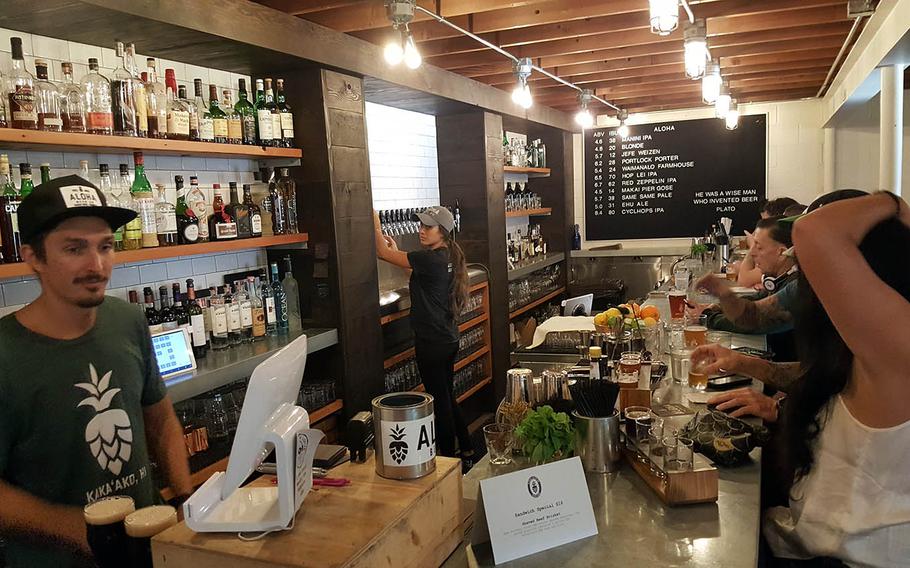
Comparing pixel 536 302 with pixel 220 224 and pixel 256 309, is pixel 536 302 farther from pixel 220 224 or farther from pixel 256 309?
pixel 220 224

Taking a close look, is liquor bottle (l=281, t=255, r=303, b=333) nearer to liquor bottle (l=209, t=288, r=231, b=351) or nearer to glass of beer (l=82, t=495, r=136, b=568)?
liquor bottle (l=209, t=288, r=231, b=351)

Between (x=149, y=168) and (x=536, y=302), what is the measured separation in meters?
5.15

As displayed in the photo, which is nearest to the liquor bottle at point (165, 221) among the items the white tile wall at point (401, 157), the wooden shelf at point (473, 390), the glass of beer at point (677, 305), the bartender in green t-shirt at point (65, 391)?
the bartender in green t-shirt at point (65, 391)

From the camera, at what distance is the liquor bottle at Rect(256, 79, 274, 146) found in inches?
145

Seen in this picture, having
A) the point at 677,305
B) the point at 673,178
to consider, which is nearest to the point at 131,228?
the point at 677,305

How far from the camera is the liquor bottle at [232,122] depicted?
3523 millimetres

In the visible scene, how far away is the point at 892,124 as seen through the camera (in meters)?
4.80

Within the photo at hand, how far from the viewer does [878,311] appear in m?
1.49

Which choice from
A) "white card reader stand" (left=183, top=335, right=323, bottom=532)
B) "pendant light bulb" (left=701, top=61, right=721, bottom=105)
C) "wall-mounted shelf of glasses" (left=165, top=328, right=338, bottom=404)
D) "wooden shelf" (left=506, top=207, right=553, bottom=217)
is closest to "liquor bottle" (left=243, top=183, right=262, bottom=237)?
"wall-mounted shelf of glasses" (left=165, top=328, right=338, bottom=404)

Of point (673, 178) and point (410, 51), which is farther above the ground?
point (410, 51)

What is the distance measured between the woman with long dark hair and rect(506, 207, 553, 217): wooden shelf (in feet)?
18.1

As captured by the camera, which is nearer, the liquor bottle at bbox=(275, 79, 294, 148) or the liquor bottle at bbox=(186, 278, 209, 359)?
the liquor bottle at bbox=(186, 278, 209, 359)

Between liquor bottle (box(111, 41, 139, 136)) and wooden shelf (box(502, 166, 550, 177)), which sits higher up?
liquor bottle (box(111, 41, 139, 136))

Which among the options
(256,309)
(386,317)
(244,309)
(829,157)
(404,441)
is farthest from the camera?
(829,157)
